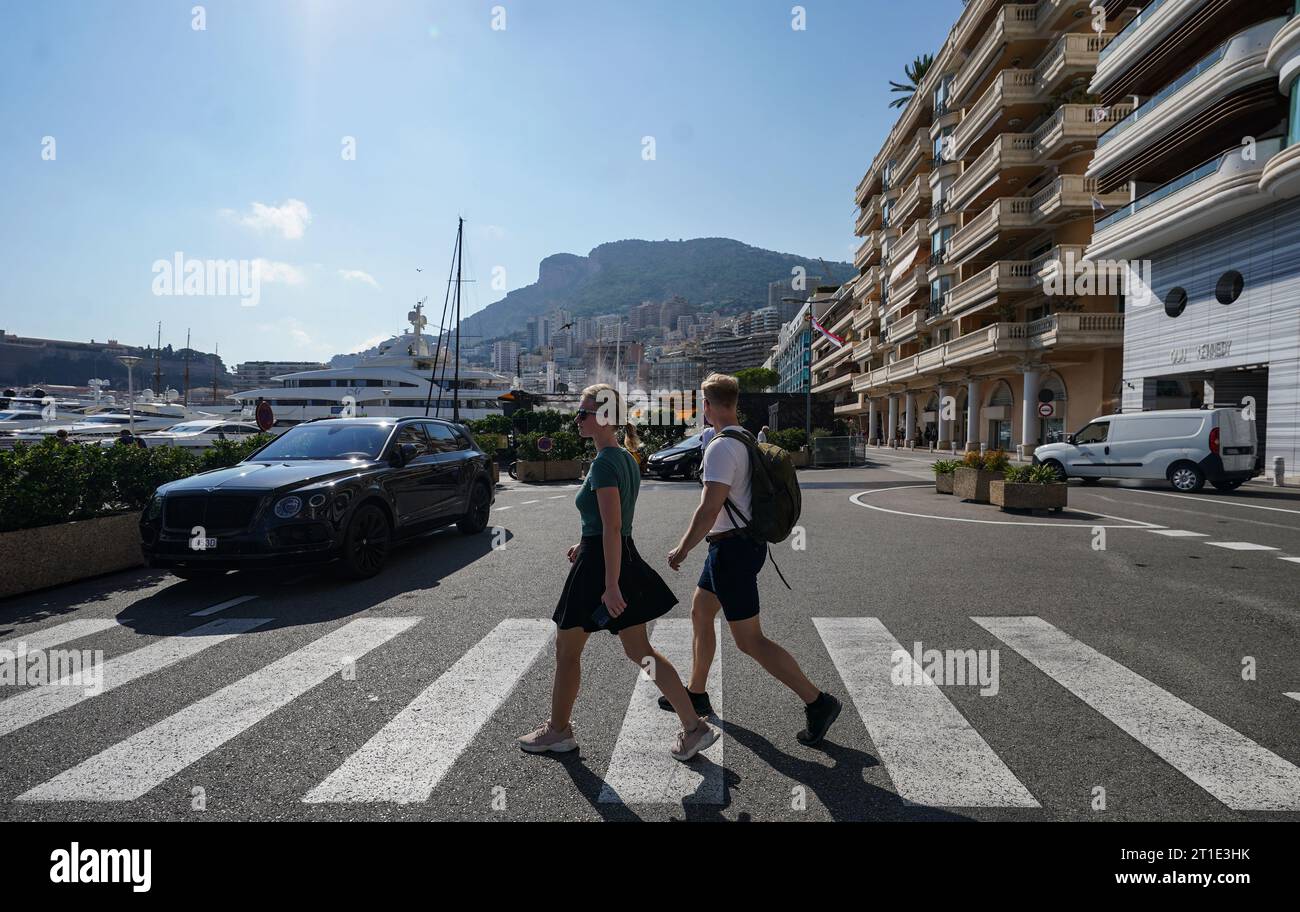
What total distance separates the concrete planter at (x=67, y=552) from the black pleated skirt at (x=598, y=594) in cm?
679

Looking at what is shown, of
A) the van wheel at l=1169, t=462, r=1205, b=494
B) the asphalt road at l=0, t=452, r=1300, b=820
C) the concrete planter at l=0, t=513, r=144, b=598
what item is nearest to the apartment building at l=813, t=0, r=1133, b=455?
Result: the van wheel at l=1169, t=462, r=1205, b=494

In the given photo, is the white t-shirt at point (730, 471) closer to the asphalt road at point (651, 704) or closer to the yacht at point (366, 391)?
the asphalt road at point (651, 704)

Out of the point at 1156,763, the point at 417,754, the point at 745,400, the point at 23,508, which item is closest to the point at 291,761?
the point at 417,754

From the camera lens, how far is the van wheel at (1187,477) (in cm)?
1658

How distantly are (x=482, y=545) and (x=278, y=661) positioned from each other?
195 inches

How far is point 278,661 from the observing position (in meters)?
4.85

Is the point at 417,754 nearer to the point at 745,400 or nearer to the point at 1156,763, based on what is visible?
the point at 1156,763

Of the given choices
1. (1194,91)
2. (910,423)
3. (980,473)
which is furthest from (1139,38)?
(910,423)

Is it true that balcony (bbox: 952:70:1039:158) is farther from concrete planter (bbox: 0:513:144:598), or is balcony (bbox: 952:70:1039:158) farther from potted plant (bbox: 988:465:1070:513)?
concrete planter (bbox: 0:513:144:598)

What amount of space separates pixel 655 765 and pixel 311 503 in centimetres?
508

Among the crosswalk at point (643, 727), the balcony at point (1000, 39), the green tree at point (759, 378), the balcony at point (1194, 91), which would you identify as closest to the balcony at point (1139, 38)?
the balcony at point (1194, 91)

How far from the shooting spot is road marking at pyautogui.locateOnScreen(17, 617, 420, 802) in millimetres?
3113

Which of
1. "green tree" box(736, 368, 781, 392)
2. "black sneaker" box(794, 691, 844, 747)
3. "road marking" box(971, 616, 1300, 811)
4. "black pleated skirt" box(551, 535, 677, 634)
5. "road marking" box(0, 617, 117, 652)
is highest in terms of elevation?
"green tree" box(736, 368, 781, 392)

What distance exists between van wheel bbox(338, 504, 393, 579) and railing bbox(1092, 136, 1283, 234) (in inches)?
911
